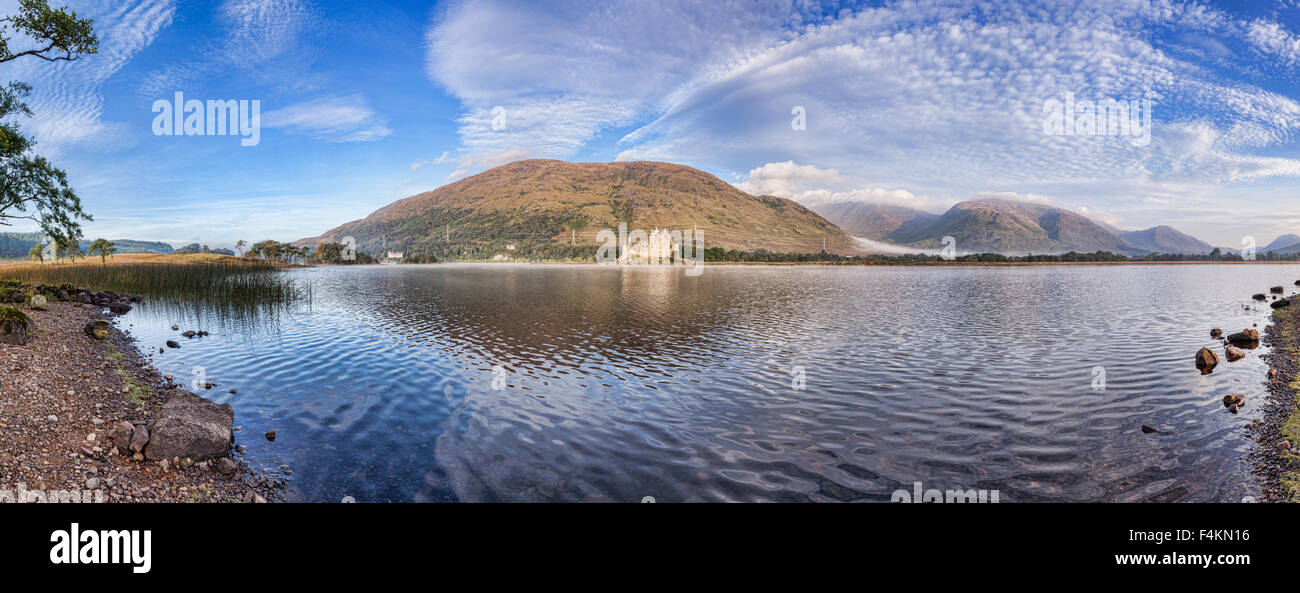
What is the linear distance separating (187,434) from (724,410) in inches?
485

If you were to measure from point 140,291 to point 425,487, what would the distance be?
192 ft

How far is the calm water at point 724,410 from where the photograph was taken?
383 inches

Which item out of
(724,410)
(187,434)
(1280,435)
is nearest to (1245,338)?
(1280,435)

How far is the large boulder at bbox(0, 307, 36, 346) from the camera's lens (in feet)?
49.3

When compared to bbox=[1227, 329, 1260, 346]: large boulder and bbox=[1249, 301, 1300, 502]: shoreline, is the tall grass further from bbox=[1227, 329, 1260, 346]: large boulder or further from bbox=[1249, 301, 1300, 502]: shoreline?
bbox=[1227, 329, 1260, 346]: large boulder

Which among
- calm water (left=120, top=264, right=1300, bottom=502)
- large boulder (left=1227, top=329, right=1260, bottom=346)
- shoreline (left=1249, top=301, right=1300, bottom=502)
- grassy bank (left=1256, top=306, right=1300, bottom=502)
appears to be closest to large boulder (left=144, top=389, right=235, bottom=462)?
calm water (left=120, top=264, right=1300, bottom=502)

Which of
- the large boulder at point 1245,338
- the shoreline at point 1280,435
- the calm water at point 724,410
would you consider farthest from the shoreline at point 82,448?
the large boulder at point 1245,338

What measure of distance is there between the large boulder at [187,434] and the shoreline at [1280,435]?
20.0 meters

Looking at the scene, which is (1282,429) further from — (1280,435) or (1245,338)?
(1245,338)

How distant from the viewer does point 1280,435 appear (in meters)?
11.4

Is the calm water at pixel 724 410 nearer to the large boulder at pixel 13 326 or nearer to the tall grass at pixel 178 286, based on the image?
the large boulder at pixel 13 326
